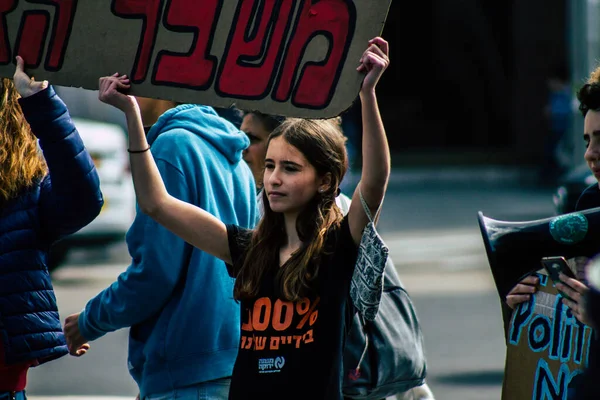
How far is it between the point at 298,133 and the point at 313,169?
0.38 feet

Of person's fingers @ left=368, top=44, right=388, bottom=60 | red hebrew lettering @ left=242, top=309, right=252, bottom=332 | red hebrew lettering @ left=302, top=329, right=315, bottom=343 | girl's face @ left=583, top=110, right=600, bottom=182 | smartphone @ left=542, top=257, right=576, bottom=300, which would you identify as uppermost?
person's fingers @ left=368, top=44, right=388, bottom=60

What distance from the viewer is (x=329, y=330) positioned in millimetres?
3322

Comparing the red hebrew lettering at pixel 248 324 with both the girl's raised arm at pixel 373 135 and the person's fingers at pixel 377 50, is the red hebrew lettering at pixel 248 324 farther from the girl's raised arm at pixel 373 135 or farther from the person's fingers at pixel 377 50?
the person's fingers at pixel 377 50

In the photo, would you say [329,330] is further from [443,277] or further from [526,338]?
[443,277]

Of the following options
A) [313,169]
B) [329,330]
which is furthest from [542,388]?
[313,169]

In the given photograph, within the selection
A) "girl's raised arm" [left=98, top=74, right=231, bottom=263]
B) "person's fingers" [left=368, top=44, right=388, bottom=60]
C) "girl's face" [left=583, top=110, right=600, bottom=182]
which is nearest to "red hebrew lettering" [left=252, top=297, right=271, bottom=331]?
"girl's raised arm" [left=98, top=74, right=231, bottom=263]

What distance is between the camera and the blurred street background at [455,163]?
28.1ft

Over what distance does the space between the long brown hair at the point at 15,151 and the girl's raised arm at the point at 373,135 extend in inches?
39.8

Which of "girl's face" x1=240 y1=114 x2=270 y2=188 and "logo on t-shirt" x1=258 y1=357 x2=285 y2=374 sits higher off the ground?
"girl's face" x1=240 y1=114 x2=270 y2=188

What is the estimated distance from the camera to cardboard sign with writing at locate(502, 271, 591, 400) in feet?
10.4

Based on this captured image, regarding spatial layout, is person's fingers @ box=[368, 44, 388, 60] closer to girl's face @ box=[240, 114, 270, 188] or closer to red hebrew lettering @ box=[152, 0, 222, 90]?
red hebrew lettering @ box=[152, 0, 222, 90]

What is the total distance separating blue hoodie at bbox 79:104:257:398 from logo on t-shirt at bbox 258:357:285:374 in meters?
0.50

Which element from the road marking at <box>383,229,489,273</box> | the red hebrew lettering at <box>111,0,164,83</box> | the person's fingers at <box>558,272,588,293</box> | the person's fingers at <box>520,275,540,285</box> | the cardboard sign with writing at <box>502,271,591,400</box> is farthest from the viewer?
the road marking at <box>383,229,489,273</box>

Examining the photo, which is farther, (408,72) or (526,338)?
(408,72)
